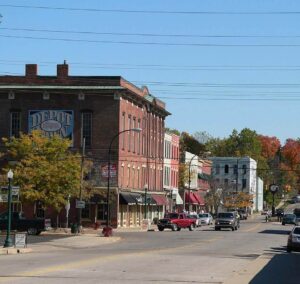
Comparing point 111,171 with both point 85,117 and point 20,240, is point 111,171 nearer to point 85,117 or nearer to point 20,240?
point 85,117

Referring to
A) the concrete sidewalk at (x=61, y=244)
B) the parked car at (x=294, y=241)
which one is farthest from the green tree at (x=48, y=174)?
the parked car at (x=294, y=241)

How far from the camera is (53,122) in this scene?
72.1 metres

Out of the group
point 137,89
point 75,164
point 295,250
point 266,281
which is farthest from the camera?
point 137,89

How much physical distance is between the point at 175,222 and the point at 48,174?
19.0m

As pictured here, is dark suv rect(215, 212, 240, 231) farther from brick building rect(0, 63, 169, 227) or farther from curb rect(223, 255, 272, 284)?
curb rect(223, 255, 272, 284)

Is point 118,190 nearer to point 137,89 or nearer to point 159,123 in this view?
point 137,89

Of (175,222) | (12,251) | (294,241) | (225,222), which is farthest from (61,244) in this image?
(225,222)

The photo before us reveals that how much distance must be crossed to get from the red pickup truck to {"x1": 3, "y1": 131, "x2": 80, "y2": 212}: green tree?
531 inches

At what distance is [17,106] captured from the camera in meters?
72.6

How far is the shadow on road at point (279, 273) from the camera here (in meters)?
20.6

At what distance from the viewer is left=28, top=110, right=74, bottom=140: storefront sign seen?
71875mm

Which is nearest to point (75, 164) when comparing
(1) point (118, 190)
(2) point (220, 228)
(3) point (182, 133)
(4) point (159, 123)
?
(1) point (118, 190)

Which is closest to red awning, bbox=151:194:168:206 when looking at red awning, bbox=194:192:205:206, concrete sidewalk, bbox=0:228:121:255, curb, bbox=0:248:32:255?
red awning, bbox=194:192:205:206

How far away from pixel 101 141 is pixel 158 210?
22.8 meters
